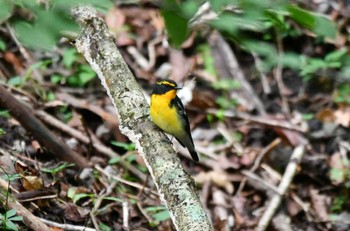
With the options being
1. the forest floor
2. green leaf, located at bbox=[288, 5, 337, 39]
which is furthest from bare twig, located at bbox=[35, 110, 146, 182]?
green leaf, located at bbox=[288, 5, 337, 39]

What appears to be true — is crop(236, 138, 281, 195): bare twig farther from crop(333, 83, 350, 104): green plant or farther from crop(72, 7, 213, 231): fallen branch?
crop(72, 7, 213, 231): fallen branch

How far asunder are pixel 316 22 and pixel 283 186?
4233 mm

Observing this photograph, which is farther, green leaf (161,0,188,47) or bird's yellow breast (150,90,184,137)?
bird's yellow breast (150,90,184,137)

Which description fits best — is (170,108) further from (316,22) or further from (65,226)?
(316,22)

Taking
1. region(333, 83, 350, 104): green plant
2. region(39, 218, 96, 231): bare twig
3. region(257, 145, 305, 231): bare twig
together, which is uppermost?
region(39, 218, 96, 231): bare twig

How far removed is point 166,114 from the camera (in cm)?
436

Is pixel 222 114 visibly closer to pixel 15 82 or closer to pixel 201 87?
pixel 201 87

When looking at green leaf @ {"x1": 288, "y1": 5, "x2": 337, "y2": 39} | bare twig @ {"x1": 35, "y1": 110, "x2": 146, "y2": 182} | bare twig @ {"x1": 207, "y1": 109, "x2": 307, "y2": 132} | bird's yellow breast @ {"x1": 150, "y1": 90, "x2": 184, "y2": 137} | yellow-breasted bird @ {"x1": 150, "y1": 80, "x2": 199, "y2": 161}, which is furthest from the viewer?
A: bare twig @ {"x1": 207, "y1": 109, "x2": 307, "y2": 132}

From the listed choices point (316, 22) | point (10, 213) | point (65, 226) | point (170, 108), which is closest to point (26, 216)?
point (10, 213)

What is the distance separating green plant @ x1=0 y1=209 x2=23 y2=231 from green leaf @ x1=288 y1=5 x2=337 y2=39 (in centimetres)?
215

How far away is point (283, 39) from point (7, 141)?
4.22 meters

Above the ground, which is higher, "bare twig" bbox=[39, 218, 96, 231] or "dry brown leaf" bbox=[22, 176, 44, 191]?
"dry brown leaf" bbox=[22, 176, 44, 191]

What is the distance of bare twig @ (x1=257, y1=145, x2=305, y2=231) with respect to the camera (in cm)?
531

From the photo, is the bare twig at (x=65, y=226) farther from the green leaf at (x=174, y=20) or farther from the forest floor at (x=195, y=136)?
the green leaf at (x=174, y=20)
